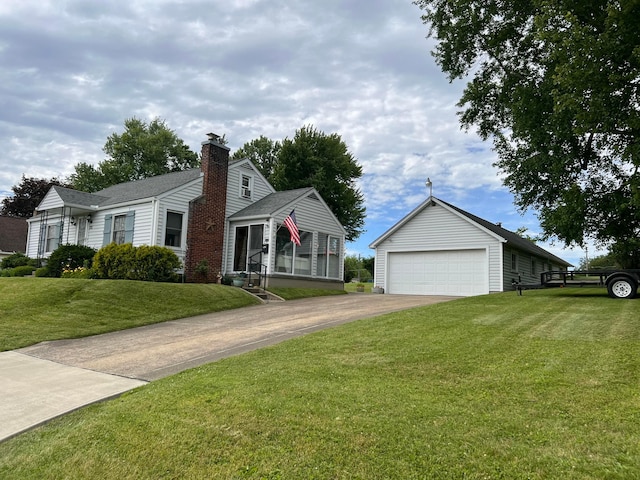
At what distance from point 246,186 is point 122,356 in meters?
14.3

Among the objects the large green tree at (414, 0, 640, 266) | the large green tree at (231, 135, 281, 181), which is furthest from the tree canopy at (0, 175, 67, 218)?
the large green tree at (414, 0, 640, 266)

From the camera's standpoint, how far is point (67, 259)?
57.9 feet

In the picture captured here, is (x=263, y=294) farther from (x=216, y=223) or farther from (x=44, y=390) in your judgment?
(x=44, y=390)

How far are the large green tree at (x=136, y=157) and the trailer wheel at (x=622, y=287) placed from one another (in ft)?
125

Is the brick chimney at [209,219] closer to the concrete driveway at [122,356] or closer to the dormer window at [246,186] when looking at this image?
the dormer window at [246,186]

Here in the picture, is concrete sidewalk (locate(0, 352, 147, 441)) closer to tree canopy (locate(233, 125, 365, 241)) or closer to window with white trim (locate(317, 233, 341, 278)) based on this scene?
window with white trim (locate(317, 233, 341, 278))

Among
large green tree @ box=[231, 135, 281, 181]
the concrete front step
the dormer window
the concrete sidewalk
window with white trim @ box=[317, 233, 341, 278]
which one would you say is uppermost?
large green tree @ box=[231, 135, 281, 181]

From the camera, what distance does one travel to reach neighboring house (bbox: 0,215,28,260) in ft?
97.8

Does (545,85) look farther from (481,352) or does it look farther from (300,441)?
(300,441)

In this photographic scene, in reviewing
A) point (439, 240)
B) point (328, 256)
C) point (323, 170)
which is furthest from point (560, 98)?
point (323, 170)

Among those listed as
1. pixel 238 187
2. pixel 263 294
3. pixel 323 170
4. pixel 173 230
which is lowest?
pixel 263 294

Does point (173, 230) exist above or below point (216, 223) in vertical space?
below

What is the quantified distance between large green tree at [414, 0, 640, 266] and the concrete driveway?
686 cm

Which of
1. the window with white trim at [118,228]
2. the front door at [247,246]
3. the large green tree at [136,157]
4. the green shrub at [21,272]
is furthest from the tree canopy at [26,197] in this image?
the front door at [247,246]
